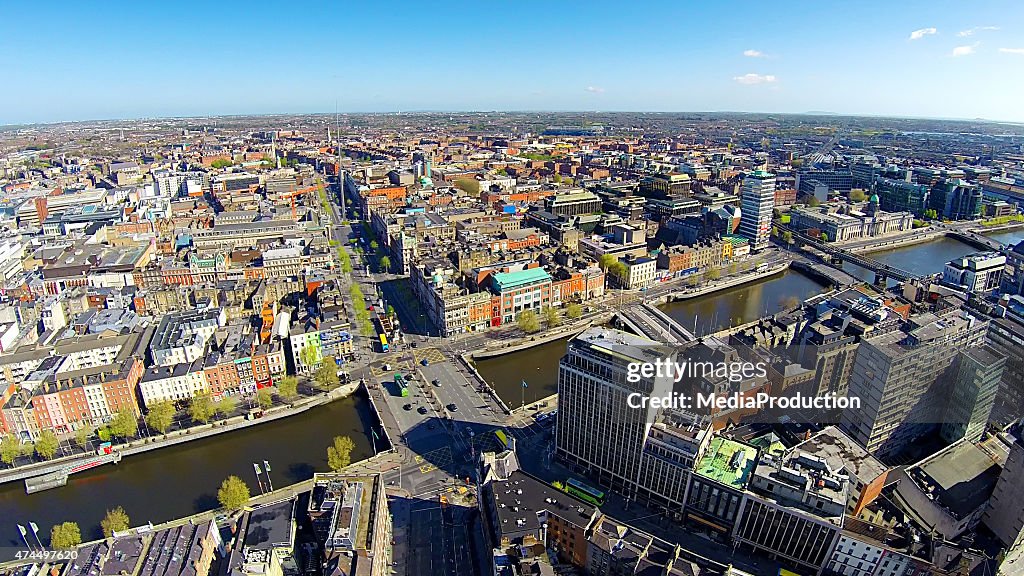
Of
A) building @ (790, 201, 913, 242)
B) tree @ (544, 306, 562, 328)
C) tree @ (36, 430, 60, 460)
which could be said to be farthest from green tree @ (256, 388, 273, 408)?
building @ (790, 201, 913, 242)

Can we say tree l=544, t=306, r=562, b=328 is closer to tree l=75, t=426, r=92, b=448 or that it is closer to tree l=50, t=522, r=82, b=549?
tree l=75, t=426, r=92, b=448

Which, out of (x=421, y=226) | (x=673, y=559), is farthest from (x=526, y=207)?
(x=673, y=559)

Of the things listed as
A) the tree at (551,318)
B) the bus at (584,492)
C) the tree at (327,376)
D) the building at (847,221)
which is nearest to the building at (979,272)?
the building at (847,221)

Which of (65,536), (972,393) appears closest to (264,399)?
(65,536)

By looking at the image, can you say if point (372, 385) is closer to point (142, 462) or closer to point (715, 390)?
point (142, 462)

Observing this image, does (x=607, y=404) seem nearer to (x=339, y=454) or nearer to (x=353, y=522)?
(x=353, y=522)

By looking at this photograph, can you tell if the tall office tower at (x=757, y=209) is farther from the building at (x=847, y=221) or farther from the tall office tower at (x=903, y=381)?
the tall office tower at (x=903, y=381)
